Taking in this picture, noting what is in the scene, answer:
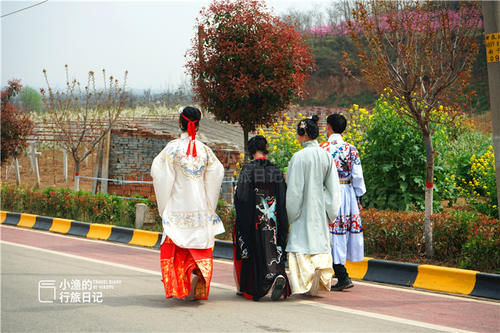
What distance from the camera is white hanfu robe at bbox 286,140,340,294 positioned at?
21.7ft

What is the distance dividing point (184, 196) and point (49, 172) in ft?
90.8

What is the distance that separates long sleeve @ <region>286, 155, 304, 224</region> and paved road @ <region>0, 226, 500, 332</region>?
981mm

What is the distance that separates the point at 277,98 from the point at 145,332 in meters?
6.58

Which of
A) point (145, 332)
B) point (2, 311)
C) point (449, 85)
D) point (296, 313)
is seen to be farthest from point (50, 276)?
point (449, 85)

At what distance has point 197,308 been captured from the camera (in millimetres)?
6074

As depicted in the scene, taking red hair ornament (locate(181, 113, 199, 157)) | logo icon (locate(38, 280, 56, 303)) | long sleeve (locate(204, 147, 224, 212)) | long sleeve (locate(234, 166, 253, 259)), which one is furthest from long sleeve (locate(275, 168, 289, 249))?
logo icon (locate(38, 280, 56, 303))

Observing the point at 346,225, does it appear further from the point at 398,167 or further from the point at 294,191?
the point at 398,167

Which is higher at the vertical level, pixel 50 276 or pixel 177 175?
pixel 177 175

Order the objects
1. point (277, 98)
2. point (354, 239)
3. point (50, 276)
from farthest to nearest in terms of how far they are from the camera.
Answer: point (277, 98) < point (50, 276) < point (354, 239)

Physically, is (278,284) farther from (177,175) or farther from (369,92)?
(369,92)

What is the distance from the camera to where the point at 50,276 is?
25.6 feet

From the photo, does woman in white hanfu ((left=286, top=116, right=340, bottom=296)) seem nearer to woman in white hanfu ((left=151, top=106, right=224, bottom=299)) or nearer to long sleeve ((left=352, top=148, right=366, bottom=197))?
long sleeve ((left=352, top=148, right=366, bottom=197))

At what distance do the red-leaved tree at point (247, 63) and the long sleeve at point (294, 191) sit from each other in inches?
161

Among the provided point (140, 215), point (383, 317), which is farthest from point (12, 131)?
point (383, 317)
